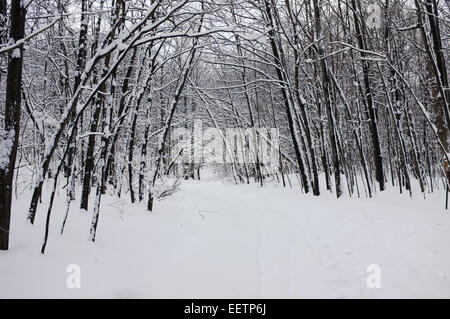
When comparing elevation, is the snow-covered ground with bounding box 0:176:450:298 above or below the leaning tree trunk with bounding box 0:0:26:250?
below

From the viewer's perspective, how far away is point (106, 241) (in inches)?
155

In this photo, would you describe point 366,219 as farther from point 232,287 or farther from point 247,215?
point 232,287

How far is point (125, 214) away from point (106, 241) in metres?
2.15

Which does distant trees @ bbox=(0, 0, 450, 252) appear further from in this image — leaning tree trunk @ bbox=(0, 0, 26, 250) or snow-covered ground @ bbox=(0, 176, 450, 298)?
snow-covered ground @ bbox=(0, 176, 450, 298)

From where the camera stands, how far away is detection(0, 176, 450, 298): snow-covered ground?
2578mm

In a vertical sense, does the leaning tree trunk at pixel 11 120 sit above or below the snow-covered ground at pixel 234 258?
above

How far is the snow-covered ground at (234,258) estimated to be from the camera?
2.58 metres

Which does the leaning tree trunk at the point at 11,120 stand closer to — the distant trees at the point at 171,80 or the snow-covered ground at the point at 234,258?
the distant trees at the point at 171,80

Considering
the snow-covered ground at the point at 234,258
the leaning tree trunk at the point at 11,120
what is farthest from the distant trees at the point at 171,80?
the snow-covered ground at the point at 234,258

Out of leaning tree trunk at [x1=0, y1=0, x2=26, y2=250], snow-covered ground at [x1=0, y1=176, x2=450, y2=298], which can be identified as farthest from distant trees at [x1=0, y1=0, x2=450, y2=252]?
snow-covered ground at [x1=0, y1=176, x2=450, y2=298]
